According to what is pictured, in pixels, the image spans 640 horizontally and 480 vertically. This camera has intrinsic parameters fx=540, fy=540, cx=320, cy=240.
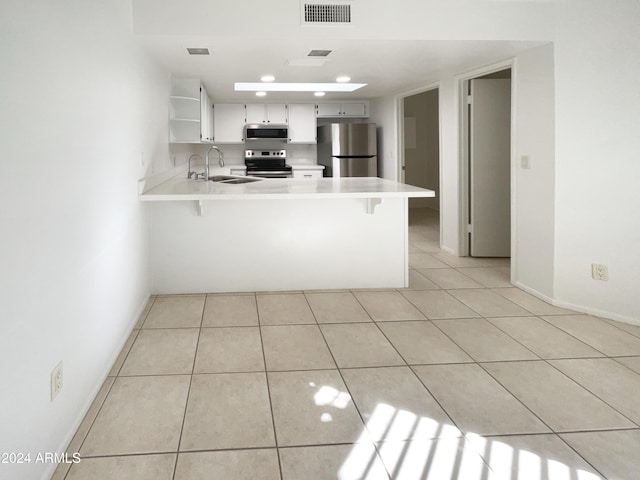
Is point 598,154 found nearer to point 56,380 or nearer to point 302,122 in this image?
point 56,380

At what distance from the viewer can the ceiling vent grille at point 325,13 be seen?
385cm

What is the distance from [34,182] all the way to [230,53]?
2.91 m

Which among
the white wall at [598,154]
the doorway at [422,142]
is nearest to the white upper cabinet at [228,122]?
the doorway at [422,142]

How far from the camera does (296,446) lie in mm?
2088

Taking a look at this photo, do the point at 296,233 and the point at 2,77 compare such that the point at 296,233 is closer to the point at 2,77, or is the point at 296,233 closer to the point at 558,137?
the point at 558,137

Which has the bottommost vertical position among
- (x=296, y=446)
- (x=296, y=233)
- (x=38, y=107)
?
(x=296, y=446)

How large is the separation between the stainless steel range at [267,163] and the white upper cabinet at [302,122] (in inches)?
13.5

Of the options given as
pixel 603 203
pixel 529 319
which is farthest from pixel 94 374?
pixel 603 203

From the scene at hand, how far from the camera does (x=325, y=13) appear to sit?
3.87 m

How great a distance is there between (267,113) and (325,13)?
4557mm

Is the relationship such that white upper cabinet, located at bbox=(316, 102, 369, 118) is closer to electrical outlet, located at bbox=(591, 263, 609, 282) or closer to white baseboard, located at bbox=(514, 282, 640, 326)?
white baseboard, located at bbox=(514, 282, 640, 326)

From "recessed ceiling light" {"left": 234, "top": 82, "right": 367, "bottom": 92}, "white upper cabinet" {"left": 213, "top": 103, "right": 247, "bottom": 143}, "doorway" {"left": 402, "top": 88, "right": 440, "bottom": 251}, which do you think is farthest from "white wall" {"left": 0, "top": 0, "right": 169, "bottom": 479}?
"doorway" {"left": 402, "top": 88, "right": 440, "bottom": 251}

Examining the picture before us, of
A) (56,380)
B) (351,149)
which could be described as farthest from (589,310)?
(351,149)

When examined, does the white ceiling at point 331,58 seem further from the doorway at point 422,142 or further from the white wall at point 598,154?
the doorway at point 422,142
